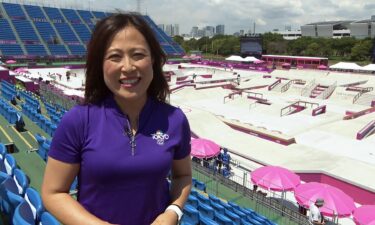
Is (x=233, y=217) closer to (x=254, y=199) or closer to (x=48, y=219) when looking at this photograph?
(x=254, y=199)

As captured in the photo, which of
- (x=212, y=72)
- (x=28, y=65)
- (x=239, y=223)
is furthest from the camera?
(x=212, y=72)

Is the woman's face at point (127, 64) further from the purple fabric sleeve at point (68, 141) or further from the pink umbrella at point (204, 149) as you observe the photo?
the pink umbrella at point (204, 149)

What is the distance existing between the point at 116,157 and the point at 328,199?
993cm

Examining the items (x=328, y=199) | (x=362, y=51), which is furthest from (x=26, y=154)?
(x=362, y=51)

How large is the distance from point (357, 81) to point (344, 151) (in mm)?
25954

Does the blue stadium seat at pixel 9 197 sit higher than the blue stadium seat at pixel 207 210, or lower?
higher

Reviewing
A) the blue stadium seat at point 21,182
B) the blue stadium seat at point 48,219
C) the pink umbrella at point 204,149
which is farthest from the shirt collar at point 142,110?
the pink umbrella at point 204,149

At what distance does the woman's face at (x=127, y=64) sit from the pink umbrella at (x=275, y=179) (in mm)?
10283

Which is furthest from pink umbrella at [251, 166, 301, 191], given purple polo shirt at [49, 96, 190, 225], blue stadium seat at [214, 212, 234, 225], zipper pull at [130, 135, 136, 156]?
zipper pull at [130, 135, 136, 156]

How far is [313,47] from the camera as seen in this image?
77812mm

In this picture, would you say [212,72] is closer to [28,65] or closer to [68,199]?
[28,65]

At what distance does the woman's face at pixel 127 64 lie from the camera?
1936mm

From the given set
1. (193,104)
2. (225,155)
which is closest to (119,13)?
(225,155)

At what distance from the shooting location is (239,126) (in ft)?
72.8
